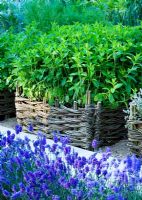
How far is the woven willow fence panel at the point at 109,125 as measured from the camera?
4660 millimetres

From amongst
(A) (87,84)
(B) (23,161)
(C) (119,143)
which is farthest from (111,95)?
(B) (23,161)

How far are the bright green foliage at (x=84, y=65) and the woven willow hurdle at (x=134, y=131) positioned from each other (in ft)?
1.01

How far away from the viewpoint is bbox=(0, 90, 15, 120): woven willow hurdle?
6125 millimetres

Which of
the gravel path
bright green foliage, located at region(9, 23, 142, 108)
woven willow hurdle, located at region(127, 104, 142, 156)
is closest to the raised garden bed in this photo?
woven willow hurdle, located at region(127, 104, 142, 156)

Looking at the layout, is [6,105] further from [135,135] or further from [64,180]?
[64,180]

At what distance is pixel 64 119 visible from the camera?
4773mm

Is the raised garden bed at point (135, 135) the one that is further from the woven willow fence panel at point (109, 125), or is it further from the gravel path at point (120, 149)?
the woven willow fence panel at point (109, 125)

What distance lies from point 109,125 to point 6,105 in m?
1.81

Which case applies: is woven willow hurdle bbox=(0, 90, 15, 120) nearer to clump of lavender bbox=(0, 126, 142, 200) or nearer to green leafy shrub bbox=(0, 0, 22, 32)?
green leafy shrub bbox=(0, 0, 22, 32)

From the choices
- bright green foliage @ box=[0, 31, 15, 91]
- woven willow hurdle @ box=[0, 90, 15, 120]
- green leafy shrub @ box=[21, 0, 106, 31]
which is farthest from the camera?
green leafy shrub @ box=[21, 0, 106, 31]

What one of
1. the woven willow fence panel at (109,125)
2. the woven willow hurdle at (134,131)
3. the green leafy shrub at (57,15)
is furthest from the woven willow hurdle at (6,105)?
the woven willow hurdle at (134,131)

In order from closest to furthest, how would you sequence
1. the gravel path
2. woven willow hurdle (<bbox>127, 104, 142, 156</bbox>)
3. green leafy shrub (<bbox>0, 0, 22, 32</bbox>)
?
woven willow hurdle (<bbox>127, 104, 142, 156</bbox>) < the gravel path < green leafy shrub (<bbox>0, 0, 22, 32</bbox>)

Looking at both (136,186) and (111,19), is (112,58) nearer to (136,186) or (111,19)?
(136,186)

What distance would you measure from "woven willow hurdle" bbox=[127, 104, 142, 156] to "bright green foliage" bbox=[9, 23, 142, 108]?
1.01 ft
